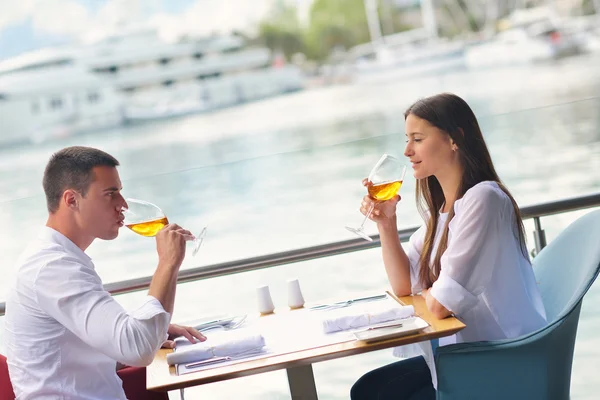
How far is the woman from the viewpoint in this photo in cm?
195

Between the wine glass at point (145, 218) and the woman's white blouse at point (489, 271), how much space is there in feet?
1.96

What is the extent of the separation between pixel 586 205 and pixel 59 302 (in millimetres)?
1602

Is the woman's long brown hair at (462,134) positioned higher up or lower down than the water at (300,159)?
higher up

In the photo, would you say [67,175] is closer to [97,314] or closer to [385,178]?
[97,314]

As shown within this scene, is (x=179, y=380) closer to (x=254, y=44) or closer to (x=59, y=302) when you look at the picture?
(x=59, y=302)

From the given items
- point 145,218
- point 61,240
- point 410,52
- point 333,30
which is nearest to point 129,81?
point 333,30

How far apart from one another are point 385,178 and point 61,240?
79cm

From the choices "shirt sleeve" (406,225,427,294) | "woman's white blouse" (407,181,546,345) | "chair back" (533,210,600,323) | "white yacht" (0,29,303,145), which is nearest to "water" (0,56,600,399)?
"white yacht" (0,29,303,145)

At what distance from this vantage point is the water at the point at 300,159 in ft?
59.2

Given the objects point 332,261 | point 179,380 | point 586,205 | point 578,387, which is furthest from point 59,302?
point 332,261

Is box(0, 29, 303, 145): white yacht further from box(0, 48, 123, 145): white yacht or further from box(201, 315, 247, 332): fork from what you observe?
box(201, 315, 247, 332): fork

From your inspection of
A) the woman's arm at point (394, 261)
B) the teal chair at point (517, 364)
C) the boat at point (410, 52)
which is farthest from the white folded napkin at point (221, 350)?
the boat at point (410, 52)

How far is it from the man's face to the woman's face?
718mm

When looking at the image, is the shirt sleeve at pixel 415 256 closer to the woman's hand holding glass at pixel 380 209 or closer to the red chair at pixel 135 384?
the woman's hand holding glass at pixel 380 209
